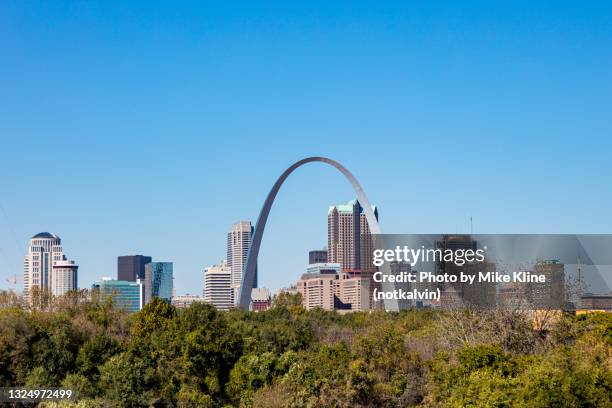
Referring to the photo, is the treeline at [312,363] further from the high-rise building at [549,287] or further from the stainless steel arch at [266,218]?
the stainless steel arch at [266,218]

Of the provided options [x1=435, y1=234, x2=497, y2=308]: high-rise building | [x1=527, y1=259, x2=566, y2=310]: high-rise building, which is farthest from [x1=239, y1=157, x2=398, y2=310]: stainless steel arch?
[x1=527, y1=259, x2=566, y2=310]: high-rise building

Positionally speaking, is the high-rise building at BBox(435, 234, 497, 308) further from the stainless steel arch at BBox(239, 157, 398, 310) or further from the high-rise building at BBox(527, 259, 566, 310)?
the stainless steel arch at BBox(239, 157, 398, 310)

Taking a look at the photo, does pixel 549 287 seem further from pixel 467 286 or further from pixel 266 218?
pixel 266 218

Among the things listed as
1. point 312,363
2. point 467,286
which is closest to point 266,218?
point 467,286

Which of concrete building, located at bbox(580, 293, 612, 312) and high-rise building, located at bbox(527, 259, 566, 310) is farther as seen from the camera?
concrete building, located at bbox(580, 293, 612, 312)

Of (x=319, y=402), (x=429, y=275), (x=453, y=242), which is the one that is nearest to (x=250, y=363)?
(x=319, y=402)

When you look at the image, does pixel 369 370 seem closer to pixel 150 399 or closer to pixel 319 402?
pixel 319 402

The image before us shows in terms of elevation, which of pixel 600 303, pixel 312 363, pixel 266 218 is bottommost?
pixel 312 363

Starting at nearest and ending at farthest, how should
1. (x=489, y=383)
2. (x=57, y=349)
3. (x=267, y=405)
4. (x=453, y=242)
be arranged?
(x=489, y=383), (x=267, y=405), (x=57, y=349), (x=453, y=242)
